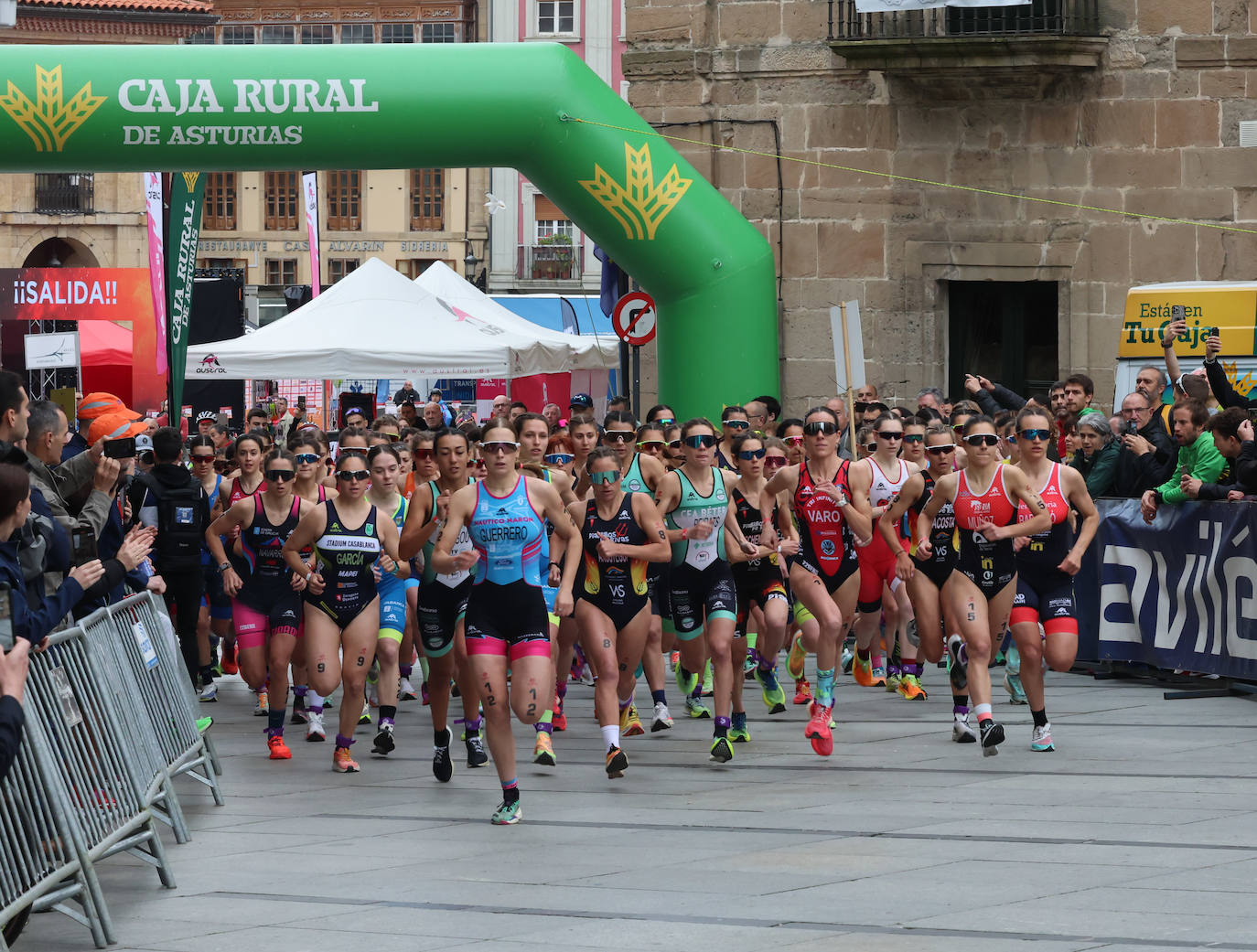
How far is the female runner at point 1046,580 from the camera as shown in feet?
33.3

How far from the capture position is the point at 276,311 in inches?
2029

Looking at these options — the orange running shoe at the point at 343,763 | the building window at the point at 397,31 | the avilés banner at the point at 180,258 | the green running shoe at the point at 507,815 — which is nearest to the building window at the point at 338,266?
the building window at the point at 397,31

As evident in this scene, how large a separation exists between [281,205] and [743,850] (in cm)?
5406

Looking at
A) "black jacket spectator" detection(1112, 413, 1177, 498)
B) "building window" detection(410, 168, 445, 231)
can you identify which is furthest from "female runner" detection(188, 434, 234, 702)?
"building window" detection(410, 168, 445, 231)

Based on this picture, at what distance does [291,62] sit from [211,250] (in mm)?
45656

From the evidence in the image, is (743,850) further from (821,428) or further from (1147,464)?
(1147,464)

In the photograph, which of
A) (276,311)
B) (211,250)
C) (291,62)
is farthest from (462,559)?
(211,250)

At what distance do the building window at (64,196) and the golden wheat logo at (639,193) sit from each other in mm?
40951

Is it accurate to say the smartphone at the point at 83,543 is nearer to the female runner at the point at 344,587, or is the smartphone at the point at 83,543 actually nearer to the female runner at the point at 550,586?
the female runner at the point at 344,587

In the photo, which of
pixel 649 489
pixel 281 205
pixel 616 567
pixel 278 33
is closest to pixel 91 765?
pixel 616 567

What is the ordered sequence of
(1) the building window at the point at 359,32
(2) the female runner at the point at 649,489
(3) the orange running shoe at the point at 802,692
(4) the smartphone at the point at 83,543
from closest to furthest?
1. (4) the smartphone at the point at 83,543
2. (2) the female runner at the point at 649,489
3. (3) the orange running shoe at the point at 802,692
4. (1) the building window at the point at 359,32

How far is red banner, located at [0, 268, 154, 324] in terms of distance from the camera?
26844 millimetres

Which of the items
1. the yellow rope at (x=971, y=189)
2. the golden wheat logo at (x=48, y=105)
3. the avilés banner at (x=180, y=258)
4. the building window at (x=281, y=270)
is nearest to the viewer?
the golden wheat logo at (x=48, y=105)

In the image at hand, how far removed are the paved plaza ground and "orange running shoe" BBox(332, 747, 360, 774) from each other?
0.08 metres
